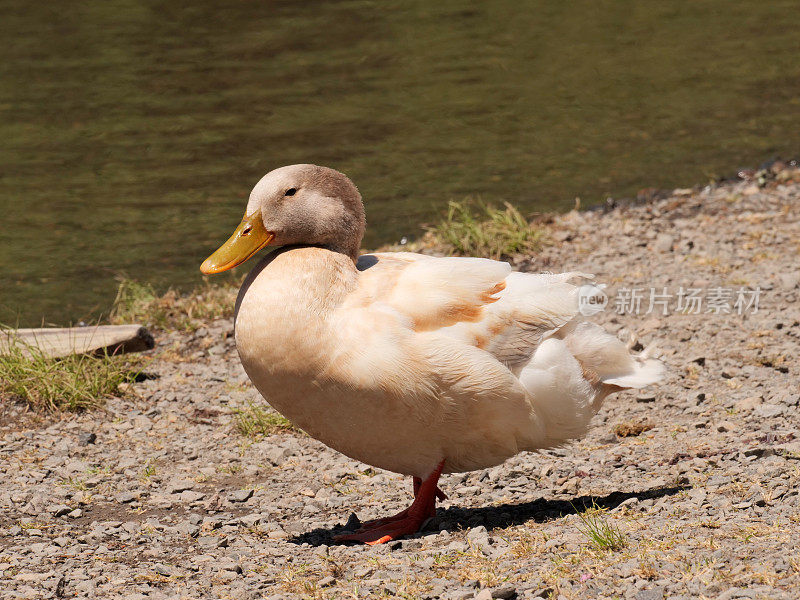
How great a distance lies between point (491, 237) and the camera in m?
9.35

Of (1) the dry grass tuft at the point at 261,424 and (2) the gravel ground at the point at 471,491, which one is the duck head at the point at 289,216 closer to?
(2) the gravel ground at the point at 471,491

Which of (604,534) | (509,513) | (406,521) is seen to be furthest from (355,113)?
(604,534)

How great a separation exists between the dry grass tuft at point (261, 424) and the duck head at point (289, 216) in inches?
72.8

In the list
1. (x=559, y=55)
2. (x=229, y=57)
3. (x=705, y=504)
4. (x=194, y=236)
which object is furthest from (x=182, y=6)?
(x=705, y=504)

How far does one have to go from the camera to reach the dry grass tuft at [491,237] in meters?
9.28

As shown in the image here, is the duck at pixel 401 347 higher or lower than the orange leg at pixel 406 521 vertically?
higher

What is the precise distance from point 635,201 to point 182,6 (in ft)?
46.6

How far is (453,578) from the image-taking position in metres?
4.13

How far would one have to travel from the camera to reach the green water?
38.3ft

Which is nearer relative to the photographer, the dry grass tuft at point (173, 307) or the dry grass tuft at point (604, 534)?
the dry grass tuft at point (604, 534)

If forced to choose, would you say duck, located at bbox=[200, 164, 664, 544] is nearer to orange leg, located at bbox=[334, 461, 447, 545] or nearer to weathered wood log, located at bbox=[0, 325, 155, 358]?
orange leg, located at bbox=[334, 461, 447, 545]

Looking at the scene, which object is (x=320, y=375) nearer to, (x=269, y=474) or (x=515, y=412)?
(x=515, y=412)

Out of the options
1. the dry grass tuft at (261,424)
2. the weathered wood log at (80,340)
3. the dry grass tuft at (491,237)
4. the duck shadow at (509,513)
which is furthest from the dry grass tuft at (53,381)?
the dry grass tuft at (491,237)

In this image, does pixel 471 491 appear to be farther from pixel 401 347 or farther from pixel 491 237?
pixel 491 237
